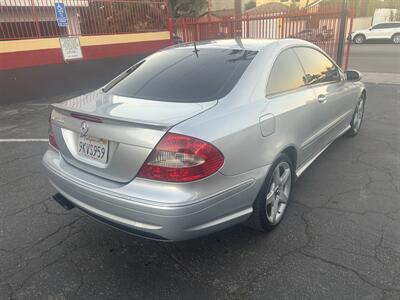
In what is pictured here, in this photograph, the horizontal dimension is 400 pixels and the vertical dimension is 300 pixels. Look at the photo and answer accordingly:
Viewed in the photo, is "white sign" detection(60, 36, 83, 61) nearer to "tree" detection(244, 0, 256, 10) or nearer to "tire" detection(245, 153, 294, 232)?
"tire" detection(245, 153, 294, 232)

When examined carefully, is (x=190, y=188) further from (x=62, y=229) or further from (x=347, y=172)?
(x=347, y=172)

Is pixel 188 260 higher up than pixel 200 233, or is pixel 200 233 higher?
pixel 200 233

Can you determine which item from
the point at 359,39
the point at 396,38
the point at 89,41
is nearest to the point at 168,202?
the point at 89,41

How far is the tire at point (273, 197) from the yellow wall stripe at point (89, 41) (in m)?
7.78

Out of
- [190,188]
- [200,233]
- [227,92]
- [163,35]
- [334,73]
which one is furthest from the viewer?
[163,35]

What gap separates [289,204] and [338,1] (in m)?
7.73

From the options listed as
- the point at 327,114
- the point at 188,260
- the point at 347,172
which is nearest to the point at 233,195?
the point at 188,260

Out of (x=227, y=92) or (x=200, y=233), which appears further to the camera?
(x=227, y=92)

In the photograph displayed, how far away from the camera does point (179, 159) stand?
2059 mm

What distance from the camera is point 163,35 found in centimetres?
1170

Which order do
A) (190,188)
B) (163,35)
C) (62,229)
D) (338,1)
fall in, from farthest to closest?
1. (163,35)
2. (338,1)
3. (62,229)
4. (190,188)

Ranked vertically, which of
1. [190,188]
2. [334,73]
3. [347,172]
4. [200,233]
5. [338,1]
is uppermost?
[338,1]

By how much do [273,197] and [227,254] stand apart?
61 cm

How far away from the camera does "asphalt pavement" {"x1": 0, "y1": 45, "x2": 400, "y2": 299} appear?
2289 mm
